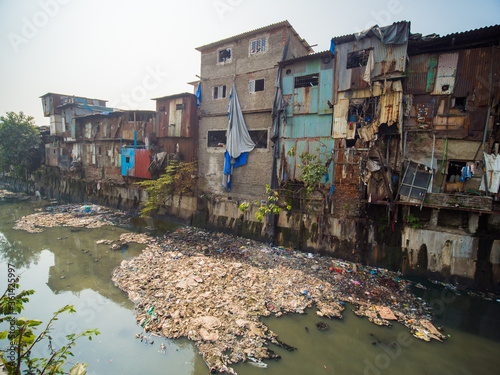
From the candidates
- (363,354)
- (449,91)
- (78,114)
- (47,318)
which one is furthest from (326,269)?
(78,114)

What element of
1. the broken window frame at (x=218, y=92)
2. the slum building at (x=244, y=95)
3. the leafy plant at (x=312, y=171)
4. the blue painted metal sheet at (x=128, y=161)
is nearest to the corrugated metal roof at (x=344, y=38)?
the slum building at (x=244, y=95)

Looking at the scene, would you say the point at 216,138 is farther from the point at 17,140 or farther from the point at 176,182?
the point at 17,140

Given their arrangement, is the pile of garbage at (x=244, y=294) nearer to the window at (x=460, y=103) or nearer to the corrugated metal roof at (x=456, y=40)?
the window at (x=460, y=103)

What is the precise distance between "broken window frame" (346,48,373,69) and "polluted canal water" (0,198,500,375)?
337 inches

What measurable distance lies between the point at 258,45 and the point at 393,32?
6.14 metres

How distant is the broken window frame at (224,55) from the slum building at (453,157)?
841 cm

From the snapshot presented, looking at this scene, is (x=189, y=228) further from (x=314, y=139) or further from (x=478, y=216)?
(x=478, y=216)

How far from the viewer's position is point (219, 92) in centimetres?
1402

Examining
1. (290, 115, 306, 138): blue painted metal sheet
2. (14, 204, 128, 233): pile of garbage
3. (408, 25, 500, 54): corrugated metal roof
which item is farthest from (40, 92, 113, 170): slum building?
(408, 25, 500, 54): corrugated metal roof

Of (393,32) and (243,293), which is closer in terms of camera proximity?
(243,293)

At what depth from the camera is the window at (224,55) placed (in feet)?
44.9

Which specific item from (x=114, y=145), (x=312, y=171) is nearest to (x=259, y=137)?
(x=312, y=171)

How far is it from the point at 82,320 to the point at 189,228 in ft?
25.7

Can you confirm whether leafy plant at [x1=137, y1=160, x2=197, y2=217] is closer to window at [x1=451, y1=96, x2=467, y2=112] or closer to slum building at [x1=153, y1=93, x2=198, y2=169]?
slum building at [x1=153, y1=93, x2=198, y2=169]
